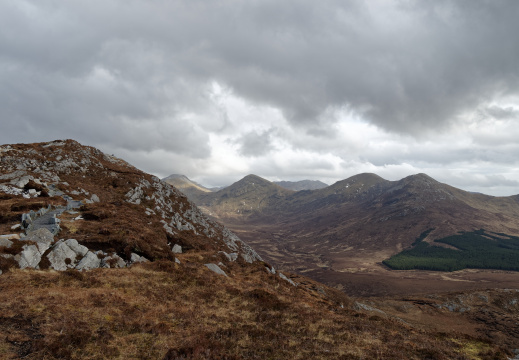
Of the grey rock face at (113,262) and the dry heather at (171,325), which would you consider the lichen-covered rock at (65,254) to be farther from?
the grey rock face at (113,262)

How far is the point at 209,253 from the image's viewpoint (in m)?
42.2

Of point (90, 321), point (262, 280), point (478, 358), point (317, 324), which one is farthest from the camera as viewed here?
point (262, 280)

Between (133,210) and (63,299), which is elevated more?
(133,210)

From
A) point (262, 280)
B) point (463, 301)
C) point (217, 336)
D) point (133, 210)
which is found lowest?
point (463, 301)

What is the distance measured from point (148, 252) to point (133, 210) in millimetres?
20959

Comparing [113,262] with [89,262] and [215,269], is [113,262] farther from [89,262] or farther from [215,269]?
[215,269]

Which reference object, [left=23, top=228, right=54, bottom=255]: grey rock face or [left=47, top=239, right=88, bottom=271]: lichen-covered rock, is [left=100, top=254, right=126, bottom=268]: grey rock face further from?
[left=23, top=228, right=54, bottom=255]: grey rock face

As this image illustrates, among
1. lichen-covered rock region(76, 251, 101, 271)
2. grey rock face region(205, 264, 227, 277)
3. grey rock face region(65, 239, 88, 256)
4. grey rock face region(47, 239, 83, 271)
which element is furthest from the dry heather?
grey rock face region(205, 264, 227, 277)

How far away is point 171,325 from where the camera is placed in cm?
1766

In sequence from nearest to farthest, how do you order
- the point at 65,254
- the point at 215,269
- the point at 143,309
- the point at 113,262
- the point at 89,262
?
the point at 143,309, the point at 65,254, the point at 89,262, the point at 113,262, the point at 215,269

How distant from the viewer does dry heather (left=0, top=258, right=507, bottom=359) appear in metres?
13.8

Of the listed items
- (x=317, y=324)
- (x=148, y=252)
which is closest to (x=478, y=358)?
(x=317, y=324)

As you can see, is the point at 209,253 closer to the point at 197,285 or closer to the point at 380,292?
the point at 197,285

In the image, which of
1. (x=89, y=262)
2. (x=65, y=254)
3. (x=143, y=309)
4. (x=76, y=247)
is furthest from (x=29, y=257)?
(x=143, y=309)
